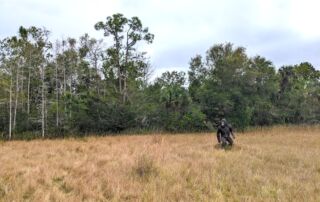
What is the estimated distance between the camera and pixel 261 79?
35.4m

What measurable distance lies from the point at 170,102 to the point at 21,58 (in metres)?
14.2

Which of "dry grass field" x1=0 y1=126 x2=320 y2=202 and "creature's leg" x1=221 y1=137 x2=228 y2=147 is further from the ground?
"creature's leg" x1=221 y1=137 x2=228 y2=147

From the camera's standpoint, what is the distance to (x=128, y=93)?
112 feet

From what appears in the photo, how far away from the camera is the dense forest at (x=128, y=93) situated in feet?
106

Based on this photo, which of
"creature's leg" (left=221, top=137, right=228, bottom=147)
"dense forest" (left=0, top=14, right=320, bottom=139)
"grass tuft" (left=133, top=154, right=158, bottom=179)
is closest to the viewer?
"grass tuft" (left=133, top=154, right=158, bottom=179)

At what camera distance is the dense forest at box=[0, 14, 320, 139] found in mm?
32250

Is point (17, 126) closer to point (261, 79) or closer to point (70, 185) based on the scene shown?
point (261, 79)

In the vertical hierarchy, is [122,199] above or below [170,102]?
below

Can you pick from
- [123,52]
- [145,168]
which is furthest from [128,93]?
[145,168]

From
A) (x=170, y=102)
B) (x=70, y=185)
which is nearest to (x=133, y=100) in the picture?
(x=170, y=102)

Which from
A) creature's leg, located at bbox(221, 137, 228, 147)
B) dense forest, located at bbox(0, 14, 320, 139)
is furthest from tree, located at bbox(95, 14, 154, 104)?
creature's leg, located at bbox(221, 137, 228, 147)

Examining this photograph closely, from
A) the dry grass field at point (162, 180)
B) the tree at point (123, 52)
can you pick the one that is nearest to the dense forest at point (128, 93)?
the tree at point (123, 52)

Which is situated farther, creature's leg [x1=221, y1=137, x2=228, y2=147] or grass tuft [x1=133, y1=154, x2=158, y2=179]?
creature's leg [x1=221, y1=137, x2=228, y2=147]

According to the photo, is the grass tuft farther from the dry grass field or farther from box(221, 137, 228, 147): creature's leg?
box(221, 137, 228, 147): creature's leg
